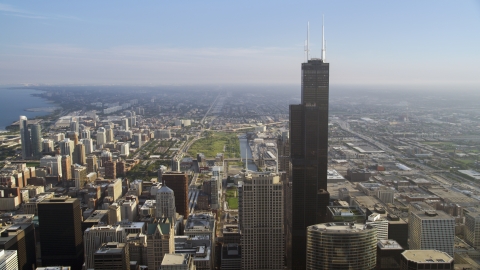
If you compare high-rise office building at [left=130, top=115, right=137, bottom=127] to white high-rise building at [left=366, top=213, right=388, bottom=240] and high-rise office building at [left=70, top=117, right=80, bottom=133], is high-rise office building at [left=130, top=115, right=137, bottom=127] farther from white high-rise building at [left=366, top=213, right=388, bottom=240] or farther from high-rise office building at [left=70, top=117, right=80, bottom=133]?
white high-rise building at [left=366, top=213, right=388, bottom=240]

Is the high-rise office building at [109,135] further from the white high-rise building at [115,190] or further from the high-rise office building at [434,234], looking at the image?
the high-rise office building at [434,234]

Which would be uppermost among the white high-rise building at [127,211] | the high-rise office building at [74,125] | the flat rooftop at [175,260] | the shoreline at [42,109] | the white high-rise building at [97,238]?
the shoreline at [42,109]

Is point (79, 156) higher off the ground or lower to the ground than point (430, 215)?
lower

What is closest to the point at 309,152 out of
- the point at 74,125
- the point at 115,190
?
the point at 115,190

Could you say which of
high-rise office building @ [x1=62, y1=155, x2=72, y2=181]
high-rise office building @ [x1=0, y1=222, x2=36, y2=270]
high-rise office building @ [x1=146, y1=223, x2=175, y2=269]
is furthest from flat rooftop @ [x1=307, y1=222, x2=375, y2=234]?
high-rise office building @ [x1=62, y1=155, x2=72, y2=181]

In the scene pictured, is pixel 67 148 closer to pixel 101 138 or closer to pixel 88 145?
pixel 88 145

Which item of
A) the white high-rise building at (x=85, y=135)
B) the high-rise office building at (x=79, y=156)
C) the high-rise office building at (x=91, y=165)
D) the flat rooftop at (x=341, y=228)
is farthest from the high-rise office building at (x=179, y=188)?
the white high-rise building at (x=85, y=135)

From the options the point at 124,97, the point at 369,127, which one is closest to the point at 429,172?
Answer: the point at 369,127

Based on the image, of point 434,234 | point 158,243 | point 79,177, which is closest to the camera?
point 158,243
